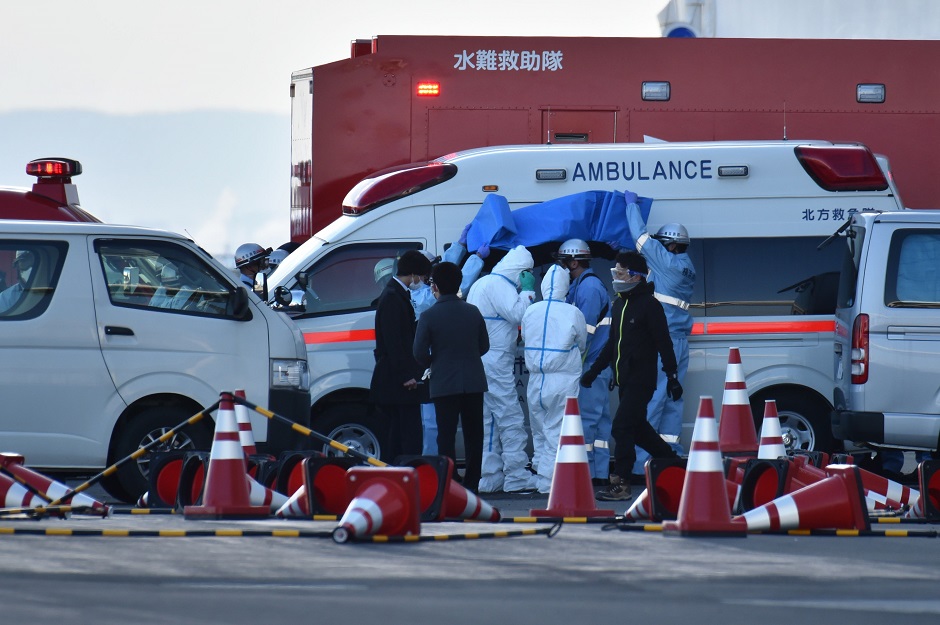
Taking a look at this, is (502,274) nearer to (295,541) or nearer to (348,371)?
(348,371)

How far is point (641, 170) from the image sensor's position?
13.0 m

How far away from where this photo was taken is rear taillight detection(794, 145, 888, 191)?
12852 millimetres

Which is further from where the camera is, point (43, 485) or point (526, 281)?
point (526, 281)

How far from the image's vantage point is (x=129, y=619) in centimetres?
566

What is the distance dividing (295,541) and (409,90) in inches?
293

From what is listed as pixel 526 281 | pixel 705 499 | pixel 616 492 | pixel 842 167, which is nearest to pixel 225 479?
pixel 705 499

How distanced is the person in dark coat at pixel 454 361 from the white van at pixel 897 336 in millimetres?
2655

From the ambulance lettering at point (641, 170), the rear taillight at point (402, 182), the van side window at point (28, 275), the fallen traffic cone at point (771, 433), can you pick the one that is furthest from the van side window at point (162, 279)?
the fallen traffic cone at point (771, 433)

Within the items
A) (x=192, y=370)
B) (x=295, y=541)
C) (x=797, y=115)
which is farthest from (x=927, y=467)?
(x=797, y=115)

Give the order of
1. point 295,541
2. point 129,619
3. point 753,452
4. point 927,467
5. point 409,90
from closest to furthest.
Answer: point 129,619 → point 295,541 → point 927,467 → point 753,452 → point 409,90

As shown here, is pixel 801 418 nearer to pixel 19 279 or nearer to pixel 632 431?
pixel 632 431

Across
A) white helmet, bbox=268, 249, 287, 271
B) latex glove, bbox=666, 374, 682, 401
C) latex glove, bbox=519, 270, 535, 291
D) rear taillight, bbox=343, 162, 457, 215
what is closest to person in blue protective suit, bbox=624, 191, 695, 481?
latex glove, bbox=666, 374, 682, 401

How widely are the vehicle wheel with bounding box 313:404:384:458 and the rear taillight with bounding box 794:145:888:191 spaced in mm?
3840

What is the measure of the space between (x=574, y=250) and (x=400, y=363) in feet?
5.51
